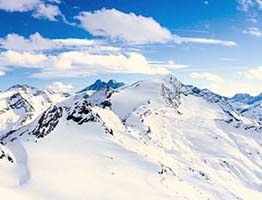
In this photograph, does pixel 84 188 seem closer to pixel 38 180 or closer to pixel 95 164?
pixel 38 180

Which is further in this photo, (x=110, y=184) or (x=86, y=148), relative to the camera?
(x=86, y=148)

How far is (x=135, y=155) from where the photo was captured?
195750 millimetres

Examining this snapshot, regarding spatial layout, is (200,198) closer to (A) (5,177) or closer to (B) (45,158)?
(B) (45,158)

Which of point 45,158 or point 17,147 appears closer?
point 45,158

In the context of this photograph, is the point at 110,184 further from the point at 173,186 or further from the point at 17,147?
the point at 17,147

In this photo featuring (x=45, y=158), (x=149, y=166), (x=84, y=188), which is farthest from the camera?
(x=149, y=166)

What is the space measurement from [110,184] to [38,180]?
23.0m

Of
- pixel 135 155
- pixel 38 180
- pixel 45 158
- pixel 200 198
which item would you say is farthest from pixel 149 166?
pixel 38 180

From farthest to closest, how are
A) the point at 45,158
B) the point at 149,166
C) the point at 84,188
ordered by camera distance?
the point at 149,166
the point at 45,158
the point at 84,188

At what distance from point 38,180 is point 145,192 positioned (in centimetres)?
3437

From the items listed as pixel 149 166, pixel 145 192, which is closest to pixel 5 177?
pixel 145 192

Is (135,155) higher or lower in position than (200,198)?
higher

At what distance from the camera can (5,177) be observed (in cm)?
15312

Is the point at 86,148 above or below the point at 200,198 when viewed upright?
above
